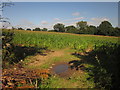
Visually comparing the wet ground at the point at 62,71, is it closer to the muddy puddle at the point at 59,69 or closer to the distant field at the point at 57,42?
the muddy puddle at the point at 59,69

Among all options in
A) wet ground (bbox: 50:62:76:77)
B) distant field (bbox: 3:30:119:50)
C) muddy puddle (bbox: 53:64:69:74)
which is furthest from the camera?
distant field (bbox: 3:30:119:50)

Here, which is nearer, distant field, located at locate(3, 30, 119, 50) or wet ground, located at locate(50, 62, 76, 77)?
wet ground, located at locate(50, 62, 76, 77)

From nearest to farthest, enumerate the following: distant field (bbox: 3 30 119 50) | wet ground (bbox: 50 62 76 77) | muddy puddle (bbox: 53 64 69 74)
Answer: wet ground (bbox: 50 62 76 77) < muddy puddle (bbox: 53 64 69 74) < distant field (bbox: 3 30 119 50)

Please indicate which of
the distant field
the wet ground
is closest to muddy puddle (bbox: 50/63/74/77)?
the wet ground

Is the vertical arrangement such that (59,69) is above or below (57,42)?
below

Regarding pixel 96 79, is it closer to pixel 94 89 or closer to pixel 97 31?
pixel 94 89

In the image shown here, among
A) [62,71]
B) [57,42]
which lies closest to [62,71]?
[62,71]

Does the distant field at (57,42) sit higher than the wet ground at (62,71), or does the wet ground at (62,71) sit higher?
the distant field at (57,42)

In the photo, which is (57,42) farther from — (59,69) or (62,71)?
(62,71)

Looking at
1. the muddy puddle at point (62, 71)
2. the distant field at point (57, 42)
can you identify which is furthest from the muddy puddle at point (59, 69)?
the distant field at point (57, 42)

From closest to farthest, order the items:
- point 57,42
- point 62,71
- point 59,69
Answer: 1. point 62,71
2. point 59,69
3. point 57,42

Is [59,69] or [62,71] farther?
[59,69]

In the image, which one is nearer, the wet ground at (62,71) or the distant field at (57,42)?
the wet ground at (62,71)

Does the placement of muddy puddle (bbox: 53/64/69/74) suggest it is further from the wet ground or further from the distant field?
the distant field
